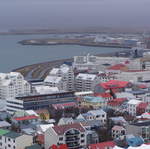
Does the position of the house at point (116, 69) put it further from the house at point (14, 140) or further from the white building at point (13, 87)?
the house at point (14, 140)

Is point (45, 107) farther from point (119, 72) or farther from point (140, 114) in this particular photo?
point (119, 72)

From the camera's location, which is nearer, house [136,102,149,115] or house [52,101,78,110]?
house [136,102,149,115]

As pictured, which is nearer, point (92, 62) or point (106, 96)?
point (106, 96)

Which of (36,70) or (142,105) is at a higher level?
(142,105)

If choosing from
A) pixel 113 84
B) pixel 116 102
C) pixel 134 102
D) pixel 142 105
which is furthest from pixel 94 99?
pixel 113 84

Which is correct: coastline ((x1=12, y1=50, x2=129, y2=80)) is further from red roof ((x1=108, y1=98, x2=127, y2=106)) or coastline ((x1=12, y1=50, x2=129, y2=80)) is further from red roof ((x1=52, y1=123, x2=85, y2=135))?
red roof ((x1=52, y1=123, x2=85, y2=135))

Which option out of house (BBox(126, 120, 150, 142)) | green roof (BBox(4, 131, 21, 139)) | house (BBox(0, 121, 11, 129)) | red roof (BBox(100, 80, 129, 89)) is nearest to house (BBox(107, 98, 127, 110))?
red roof (BBox(100, 80, 129, 89))

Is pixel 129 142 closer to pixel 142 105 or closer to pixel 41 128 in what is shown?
Answer: pixel 41 128
